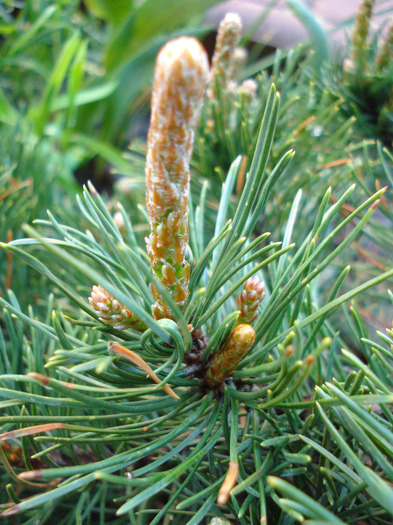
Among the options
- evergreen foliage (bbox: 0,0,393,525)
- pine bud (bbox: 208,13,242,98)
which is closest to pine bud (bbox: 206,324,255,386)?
evergreen foliage (bbox: 0,0,393,525)

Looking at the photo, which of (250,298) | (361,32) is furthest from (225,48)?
(250,298)

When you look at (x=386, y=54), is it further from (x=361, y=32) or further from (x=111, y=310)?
(x=111, y=310)

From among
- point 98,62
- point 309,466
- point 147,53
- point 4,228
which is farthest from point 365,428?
point 98,62

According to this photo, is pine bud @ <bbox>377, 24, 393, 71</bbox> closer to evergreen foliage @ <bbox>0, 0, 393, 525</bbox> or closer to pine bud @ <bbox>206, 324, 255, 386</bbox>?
evergreen foliage @ <bbox>0, 0, 393, 525</bbox>

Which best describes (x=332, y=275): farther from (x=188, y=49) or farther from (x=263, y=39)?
(x=263, y=39)

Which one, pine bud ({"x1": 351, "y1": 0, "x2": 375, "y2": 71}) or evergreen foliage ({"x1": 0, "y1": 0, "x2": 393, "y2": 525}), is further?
pine bud ({"x1": 351, "y1": 0, "x2": 375, "y2": 71})

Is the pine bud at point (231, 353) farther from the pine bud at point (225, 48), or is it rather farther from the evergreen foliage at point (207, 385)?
the pine bud at point (225, 48)

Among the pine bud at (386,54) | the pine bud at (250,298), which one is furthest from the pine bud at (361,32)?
the pine bud at (250,298)
